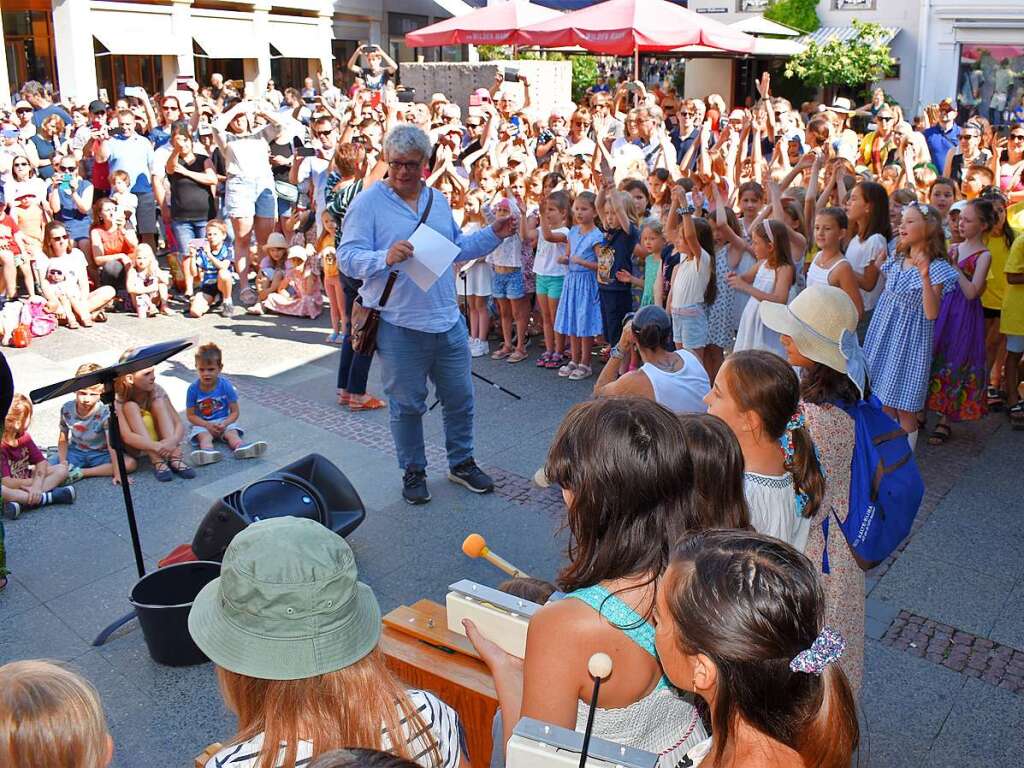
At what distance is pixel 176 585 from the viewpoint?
4.55 m

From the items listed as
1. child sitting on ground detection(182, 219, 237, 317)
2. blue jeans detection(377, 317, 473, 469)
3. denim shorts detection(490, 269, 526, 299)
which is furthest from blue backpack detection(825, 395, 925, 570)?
child sitting on ground detection(182, 219, 237, 317)

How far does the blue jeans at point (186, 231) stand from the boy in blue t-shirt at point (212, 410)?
4.25 meters

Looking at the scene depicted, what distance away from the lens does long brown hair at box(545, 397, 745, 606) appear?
2346 mm

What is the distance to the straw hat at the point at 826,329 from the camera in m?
3.40

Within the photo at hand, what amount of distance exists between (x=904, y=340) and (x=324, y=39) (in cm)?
3082

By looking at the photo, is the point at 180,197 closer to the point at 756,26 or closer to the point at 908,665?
the point at 908,665

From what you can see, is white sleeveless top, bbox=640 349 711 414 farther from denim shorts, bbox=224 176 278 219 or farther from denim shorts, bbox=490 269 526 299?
denim shorts, bbox=224 176 278 219

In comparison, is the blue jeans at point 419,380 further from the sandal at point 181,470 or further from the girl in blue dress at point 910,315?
the girl in blue dress at point 910,315

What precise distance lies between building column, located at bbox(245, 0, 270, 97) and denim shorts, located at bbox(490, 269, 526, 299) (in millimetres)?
24131

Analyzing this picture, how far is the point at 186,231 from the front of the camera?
431 inches

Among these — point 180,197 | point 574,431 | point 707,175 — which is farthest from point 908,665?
point 180,197

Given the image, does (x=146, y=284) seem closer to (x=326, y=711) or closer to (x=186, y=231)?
(x=186, y=231)

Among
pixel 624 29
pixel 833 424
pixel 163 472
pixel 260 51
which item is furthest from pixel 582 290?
pixel 260 51

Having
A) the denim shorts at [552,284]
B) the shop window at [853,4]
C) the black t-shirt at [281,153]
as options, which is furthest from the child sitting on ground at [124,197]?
the shop window at [853,4]
